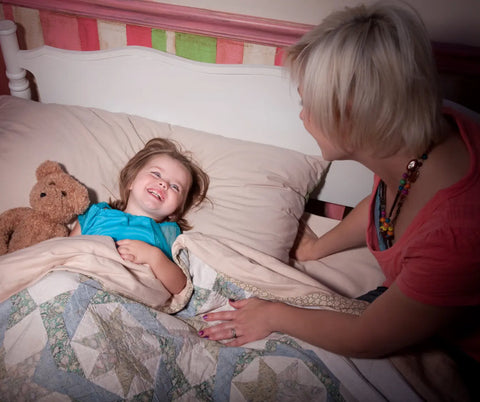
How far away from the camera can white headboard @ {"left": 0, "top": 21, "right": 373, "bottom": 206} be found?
1.58m

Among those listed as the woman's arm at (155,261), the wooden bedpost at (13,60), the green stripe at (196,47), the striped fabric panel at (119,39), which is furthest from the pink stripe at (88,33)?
the woman's arm at (155,261)

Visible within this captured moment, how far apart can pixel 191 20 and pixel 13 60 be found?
2.48 feet

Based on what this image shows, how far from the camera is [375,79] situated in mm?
827

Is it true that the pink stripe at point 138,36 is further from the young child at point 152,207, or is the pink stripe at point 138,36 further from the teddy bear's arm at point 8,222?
the teddy bear's arm at point 8,222

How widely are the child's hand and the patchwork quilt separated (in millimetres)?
116

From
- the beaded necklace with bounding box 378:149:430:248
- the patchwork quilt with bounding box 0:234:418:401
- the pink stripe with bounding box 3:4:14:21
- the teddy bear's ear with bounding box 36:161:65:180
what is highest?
the pink stripe with bounding box 3:4:14:21

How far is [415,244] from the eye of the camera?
0.84m

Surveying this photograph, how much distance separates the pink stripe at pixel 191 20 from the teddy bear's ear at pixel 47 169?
627mm

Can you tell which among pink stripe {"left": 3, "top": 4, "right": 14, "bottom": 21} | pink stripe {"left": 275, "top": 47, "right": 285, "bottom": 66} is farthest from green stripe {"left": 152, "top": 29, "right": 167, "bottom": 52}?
pink stripe {"left": 3, "top": 4, "right": 14, "bottom": 21}

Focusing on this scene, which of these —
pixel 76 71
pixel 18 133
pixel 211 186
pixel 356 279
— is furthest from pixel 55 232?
pixel 356 279

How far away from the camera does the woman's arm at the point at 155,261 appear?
4.19 ft

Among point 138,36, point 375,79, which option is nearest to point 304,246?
point 375,79

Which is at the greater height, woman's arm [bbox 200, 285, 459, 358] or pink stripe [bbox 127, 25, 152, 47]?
pink stripe [bbox 127, 25, 152, 47]

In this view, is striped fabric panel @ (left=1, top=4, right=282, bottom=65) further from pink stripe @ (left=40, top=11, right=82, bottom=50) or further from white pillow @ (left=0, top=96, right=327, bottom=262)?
white pillow @ (left=0, top=96, right=327, bottom=262)
